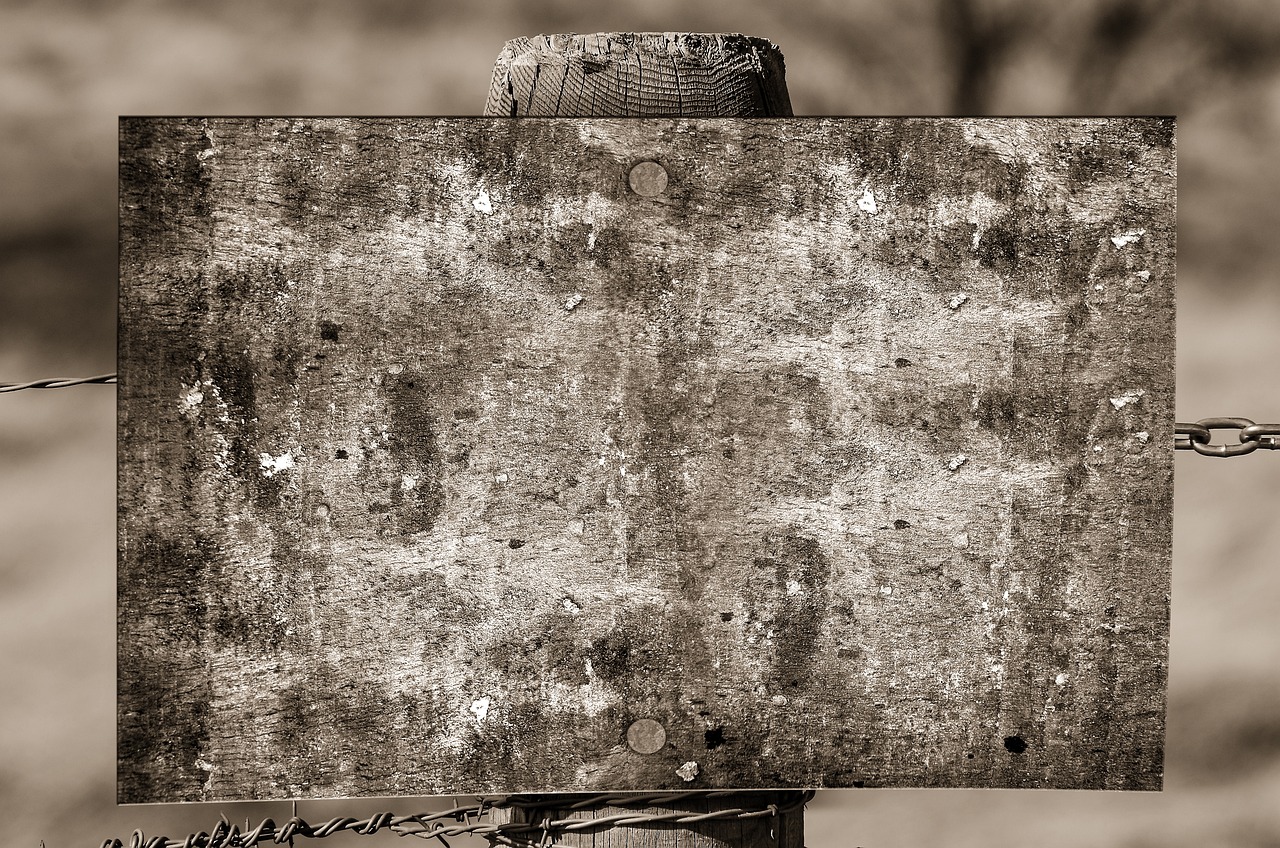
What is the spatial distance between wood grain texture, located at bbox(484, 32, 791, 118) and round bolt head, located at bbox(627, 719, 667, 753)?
39.2 inches

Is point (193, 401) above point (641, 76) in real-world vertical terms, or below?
below

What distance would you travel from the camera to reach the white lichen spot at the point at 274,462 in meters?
1.59

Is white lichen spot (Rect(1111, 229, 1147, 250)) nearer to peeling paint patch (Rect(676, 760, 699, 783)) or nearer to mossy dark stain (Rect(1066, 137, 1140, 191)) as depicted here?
mossy dark stain (Rect(1066, 137, 1140, 191))

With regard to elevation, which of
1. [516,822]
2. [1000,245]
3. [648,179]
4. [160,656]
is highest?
[648,179]

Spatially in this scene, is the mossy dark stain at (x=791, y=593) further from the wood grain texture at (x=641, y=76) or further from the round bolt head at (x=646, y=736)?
the wood grain texture at (x=641, y=76)

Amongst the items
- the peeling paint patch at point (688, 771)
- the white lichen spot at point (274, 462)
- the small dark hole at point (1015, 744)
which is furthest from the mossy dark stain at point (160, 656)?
the small dark hole at point (1015, 744)

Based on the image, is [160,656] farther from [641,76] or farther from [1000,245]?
[1000,245]

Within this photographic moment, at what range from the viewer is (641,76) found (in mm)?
1689

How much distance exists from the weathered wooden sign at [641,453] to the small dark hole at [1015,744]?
0.01m

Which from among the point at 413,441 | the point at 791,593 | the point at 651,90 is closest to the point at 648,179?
the point at 651,90

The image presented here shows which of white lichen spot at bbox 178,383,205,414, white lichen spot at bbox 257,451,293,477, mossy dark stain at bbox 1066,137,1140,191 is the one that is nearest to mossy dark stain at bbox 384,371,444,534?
white lichen spot at bbox 257,451,293,477

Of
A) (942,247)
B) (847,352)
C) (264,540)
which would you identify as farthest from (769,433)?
(264,540)
